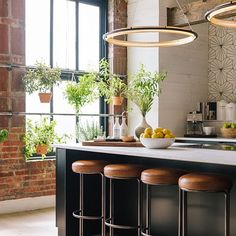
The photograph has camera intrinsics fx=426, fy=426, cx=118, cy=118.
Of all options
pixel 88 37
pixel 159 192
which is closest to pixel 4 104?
pixel 88 37

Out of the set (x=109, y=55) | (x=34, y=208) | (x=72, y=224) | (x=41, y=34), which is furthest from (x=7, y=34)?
(x=72, y=224)

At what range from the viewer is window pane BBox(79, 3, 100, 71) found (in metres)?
6.72

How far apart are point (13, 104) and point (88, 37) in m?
1.78

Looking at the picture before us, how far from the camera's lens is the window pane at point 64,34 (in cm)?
646

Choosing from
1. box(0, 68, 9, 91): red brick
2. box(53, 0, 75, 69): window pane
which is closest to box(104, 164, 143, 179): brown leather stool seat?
box(0, 68, 9, 91): red brick

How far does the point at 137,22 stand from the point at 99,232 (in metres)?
3.74

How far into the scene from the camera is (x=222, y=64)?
23.3 feet

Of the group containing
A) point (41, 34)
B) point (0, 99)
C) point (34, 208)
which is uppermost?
point (41, 34)

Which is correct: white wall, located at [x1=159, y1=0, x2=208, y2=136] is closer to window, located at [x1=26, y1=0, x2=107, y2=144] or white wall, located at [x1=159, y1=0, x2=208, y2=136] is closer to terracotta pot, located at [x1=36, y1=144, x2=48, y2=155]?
window, located at [x1=26, y1=0, x2=107, y2=144]

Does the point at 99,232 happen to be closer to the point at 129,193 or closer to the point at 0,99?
the point at 129,193

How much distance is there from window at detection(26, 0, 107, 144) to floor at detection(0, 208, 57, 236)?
4.50ft

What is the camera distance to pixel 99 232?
14.7ft

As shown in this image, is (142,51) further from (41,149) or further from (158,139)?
(158,139)

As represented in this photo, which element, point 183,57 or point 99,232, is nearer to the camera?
point 99,232
